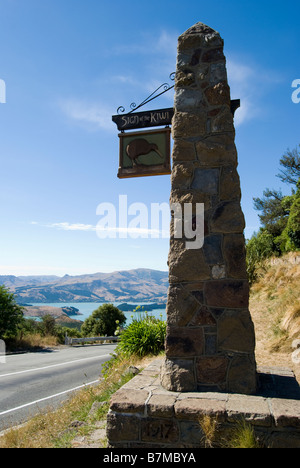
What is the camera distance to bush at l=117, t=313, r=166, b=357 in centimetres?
756

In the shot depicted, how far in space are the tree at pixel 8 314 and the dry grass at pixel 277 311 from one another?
12137mm

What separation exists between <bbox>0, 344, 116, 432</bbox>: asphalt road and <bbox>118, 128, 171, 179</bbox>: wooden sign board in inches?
170

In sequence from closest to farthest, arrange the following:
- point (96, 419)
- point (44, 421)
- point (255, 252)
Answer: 1. point (96, 419)
2. point (44, 421)
3. point (255, 252)

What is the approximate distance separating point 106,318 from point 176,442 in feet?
86.1

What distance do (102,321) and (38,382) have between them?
1936 centimetres

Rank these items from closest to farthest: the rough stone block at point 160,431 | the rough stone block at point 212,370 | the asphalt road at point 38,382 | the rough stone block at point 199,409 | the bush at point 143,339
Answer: the rough stone block at point 199,409 < the rough stone block at point 160,431 < the rough stone block at point 212,370 < the asphalt road at point 38,382 < the bush at point 143,339

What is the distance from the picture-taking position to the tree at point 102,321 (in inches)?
1124

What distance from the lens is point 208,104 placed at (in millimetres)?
4094

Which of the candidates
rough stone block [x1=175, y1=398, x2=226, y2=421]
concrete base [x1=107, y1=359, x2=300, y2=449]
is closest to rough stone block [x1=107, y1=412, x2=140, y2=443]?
concrete base [x1=107, y1=359, x2=300, y2=449]

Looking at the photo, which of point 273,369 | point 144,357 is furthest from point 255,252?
point 273,369

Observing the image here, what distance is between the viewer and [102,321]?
28703 mm

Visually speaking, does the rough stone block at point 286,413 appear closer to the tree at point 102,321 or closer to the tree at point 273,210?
the tree at point 273,210

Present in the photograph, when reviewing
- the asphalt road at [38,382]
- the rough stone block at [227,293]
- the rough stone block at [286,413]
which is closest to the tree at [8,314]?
the asphalt road at [38,382]
